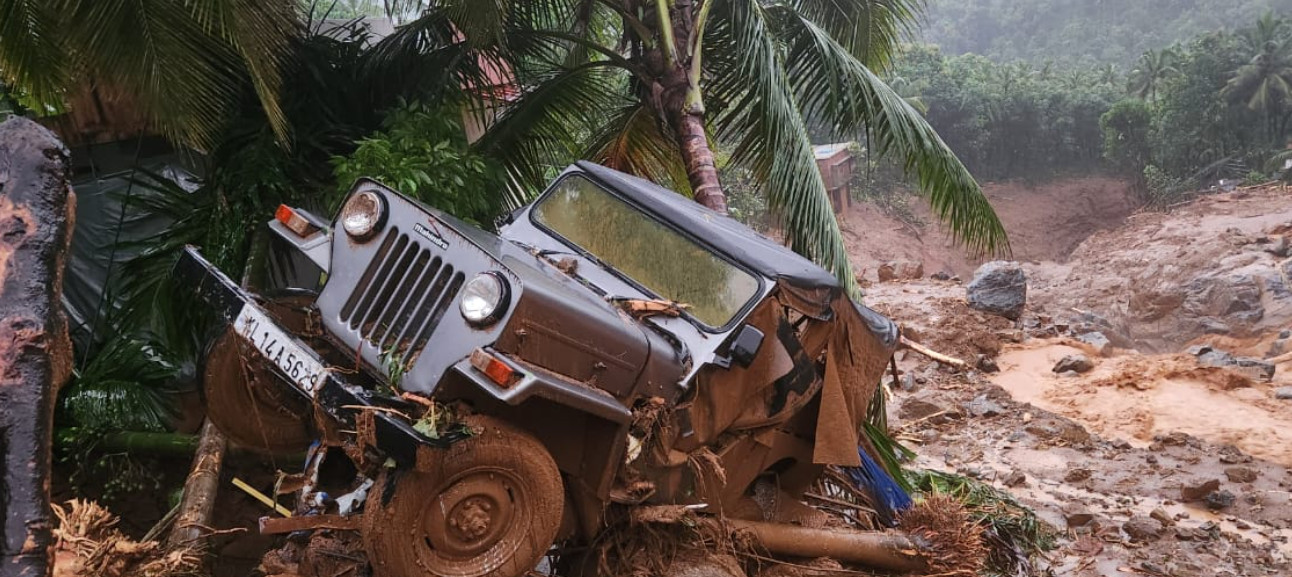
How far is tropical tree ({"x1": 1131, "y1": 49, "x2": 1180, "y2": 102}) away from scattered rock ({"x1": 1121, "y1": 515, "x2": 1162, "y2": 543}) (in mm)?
34001

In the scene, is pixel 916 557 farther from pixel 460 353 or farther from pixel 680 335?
pixel 460 353

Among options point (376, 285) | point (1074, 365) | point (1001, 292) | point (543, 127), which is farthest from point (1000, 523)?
point (1001, 292)

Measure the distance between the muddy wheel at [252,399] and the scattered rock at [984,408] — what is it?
11735 mm

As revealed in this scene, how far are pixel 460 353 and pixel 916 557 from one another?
2878 mm

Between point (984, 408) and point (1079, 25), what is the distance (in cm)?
4913

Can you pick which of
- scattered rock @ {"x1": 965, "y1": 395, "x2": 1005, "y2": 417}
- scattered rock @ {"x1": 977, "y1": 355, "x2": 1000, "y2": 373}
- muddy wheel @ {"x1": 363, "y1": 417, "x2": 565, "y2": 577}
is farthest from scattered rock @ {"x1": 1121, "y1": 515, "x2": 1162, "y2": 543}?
scattered rock @ {"x1": 977, "y1": 355, "x2": 1000, "y2": 373}

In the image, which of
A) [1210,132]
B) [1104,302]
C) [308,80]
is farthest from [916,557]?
[1210,132]

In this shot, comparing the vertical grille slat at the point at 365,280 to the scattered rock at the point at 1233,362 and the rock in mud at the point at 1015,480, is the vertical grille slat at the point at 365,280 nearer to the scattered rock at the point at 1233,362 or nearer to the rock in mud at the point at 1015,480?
the rock in mud at the point at 1015,480

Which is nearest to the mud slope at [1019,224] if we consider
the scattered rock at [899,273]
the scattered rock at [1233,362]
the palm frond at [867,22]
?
the scattered rock at [899,273]

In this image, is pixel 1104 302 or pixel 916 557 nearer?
pixel 916 557

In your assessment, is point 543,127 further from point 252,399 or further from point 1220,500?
point 1220,500

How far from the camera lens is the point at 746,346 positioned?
4301 millimetres

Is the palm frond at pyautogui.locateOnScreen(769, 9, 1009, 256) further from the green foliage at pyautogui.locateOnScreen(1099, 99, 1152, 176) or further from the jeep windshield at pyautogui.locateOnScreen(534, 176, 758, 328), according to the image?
the green foliage at pyautogui.locateOnScreen(1099, 99, 1152, 176)

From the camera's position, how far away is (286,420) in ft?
14.5
